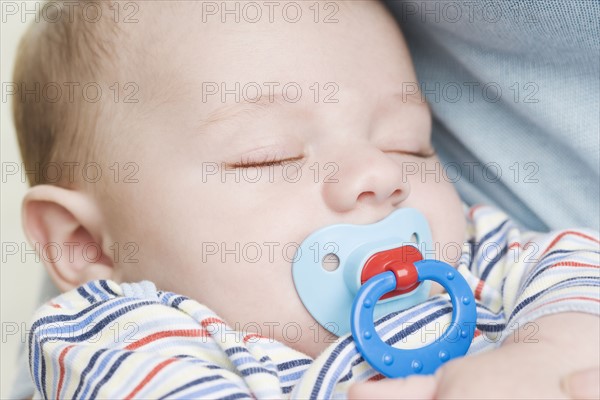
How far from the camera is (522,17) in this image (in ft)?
3.13

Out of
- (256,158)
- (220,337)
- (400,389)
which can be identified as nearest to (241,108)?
(256,158)

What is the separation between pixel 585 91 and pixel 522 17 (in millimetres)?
155

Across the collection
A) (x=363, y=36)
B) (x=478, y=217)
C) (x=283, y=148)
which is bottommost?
(x=478, y=217)

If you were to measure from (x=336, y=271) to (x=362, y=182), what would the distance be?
0.11 m

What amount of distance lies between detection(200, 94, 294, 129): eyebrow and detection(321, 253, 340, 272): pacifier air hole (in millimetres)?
205

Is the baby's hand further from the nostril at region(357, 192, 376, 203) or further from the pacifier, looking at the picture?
the nostril at region(357, 192, 376, 203)

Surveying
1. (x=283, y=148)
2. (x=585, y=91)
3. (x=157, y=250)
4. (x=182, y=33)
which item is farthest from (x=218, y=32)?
(x=585, y=91)

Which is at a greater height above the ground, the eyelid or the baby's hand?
the eyelid

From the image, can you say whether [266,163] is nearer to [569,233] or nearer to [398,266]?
[398,266]

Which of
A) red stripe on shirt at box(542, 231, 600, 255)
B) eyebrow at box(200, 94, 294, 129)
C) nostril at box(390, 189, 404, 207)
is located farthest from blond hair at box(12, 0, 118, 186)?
red stripe on shirt at box(542, 231, 600, 255)

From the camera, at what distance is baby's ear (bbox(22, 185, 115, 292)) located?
1007 mm

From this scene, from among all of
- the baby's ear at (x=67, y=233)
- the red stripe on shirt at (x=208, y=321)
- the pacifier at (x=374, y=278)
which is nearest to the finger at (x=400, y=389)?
the pacifier at (x=374, y=278)

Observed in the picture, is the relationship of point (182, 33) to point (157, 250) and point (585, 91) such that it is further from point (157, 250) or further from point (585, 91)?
point (585, 91)

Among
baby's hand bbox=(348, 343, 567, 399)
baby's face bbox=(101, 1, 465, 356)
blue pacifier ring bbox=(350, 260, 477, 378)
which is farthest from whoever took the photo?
baby's face bbox=(101, 1, 465, 356)
